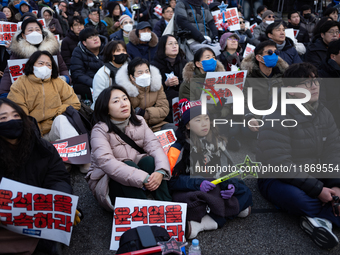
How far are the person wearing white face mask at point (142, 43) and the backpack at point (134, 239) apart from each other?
4.14 m

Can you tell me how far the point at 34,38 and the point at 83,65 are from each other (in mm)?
908

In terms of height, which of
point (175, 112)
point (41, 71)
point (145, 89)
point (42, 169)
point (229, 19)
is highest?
point (229, 19)

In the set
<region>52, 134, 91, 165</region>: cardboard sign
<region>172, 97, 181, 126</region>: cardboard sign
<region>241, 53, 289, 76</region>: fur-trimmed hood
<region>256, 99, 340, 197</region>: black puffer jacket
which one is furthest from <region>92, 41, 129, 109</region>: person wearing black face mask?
<region>256, 99, 340, 197</region>: black puffer jacket

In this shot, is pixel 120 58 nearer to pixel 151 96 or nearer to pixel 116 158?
pixel 151 96

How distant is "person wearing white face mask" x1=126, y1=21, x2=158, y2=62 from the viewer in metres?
6.08

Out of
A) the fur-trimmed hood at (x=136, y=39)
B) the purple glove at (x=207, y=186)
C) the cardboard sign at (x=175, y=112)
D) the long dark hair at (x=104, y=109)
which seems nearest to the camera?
the purple glove at (x=207, y=186)

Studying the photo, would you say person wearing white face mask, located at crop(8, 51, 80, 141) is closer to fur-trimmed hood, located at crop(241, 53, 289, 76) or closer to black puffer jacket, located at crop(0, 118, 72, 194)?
black puffer jacket, located at crop(0, 118, 72, 194)

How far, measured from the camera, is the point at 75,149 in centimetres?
412

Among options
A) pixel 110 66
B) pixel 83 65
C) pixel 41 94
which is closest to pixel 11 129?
pixel 41 94

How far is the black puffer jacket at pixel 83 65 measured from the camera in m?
5.63

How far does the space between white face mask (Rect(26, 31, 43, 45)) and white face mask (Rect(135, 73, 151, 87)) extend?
2.21 metres

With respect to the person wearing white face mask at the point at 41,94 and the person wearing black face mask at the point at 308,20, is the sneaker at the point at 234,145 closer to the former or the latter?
the person wearing white face mask at the point at 41,94

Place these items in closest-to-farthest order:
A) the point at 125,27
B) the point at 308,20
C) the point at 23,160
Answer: the point at 23,160 → the point at 125,27 → the point at 308,20

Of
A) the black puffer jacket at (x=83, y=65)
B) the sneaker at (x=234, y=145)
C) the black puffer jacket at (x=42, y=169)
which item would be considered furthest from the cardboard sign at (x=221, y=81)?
the black puffer jacket at (x=42, y=169)
